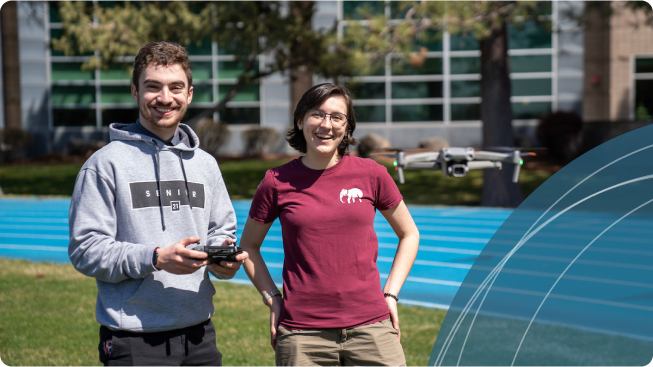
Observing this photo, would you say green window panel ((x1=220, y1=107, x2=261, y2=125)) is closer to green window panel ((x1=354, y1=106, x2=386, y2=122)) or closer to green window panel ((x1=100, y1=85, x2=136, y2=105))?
green window panel ((x1=100, y1=85, x2=136, y2=105))

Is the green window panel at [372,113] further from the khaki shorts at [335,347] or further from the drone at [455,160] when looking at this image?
the khaki shorts at [335,347]

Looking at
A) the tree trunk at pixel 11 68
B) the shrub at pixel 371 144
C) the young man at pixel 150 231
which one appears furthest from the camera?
the tree trunk at pixel 11 68

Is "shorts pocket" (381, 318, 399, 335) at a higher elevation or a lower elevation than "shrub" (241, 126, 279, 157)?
lower

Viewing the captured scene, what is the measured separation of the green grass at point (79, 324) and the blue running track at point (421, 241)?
0.97 metres

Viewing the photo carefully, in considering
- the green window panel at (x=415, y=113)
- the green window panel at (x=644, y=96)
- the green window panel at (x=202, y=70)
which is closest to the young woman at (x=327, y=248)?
the green window panel at (x=415, y=113)

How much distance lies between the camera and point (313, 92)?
275 cm

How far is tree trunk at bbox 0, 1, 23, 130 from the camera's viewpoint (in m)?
26.9

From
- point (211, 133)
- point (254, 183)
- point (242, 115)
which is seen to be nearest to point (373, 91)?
point (242, 115)

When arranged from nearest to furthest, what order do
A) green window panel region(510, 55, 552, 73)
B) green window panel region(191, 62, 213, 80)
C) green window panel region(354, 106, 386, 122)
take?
green window panel region(510, 55, 552, 73) → green window panel region(354, 106, 386, 122) → green window panel region(191, 62, 213, 80)

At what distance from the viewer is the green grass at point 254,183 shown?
1783 cm

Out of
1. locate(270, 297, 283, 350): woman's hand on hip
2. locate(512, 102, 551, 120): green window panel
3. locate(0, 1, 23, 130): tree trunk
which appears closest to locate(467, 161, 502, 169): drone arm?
locate(270, 297, 283, 350): woman's hand on hip

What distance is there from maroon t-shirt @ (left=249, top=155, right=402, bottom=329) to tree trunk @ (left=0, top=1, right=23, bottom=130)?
2728 centimetres

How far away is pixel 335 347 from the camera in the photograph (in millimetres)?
2613

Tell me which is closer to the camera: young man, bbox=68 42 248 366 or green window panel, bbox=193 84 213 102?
young man, bbox=68 42 248 366
